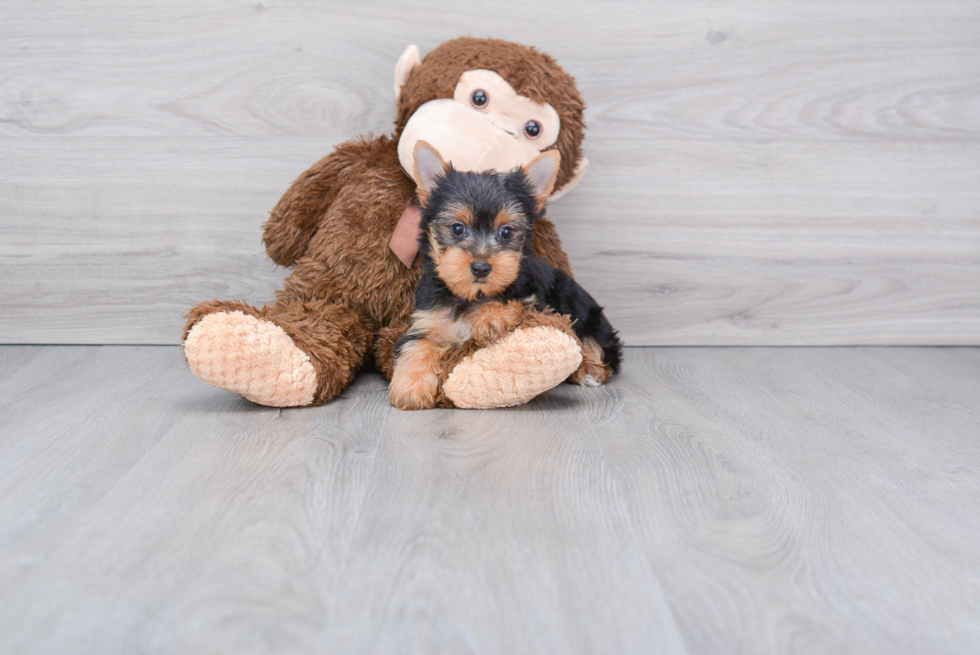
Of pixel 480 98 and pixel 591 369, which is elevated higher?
pixel 480 98

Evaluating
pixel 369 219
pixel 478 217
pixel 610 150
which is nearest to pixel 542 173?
pixel 478 217

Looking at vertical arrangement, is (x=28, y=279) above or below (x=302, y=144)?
below

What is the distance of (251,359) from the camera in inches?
53.3

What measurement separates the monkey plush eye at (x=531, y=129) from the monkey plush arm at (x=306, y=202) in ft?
1.31

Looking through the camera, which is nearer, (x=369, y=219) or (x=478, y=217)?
(x=478, y=217)

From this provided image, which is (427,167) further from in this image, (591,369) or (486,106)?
(591,369)

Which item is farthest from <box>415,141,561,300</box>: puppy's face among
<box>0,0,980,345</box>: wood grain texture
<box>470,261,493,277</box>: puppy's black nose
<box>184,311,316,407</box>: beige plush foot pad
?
<box>0,0,980,345</box>: wood grain texture

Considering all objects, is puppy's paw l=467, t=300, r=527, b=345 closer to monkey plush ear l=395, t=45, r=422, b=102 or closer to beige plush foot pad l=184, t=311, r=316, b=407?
beige plush foot pad l=184, t=311, r=316, b=407

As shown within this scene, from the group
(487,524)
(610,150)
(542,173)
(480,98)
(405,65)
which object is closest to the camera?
(487,524)

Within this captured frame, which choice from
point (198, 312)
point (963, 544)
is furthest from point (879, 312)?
point (198, 312)

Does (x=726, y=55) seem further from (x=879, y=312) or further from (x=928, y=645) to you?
(x=928, y=645)

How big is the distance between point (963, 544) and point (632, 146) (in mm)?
1273

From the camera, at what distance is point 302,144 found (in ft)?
6.29

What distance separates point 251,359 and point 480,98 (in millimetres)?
748
